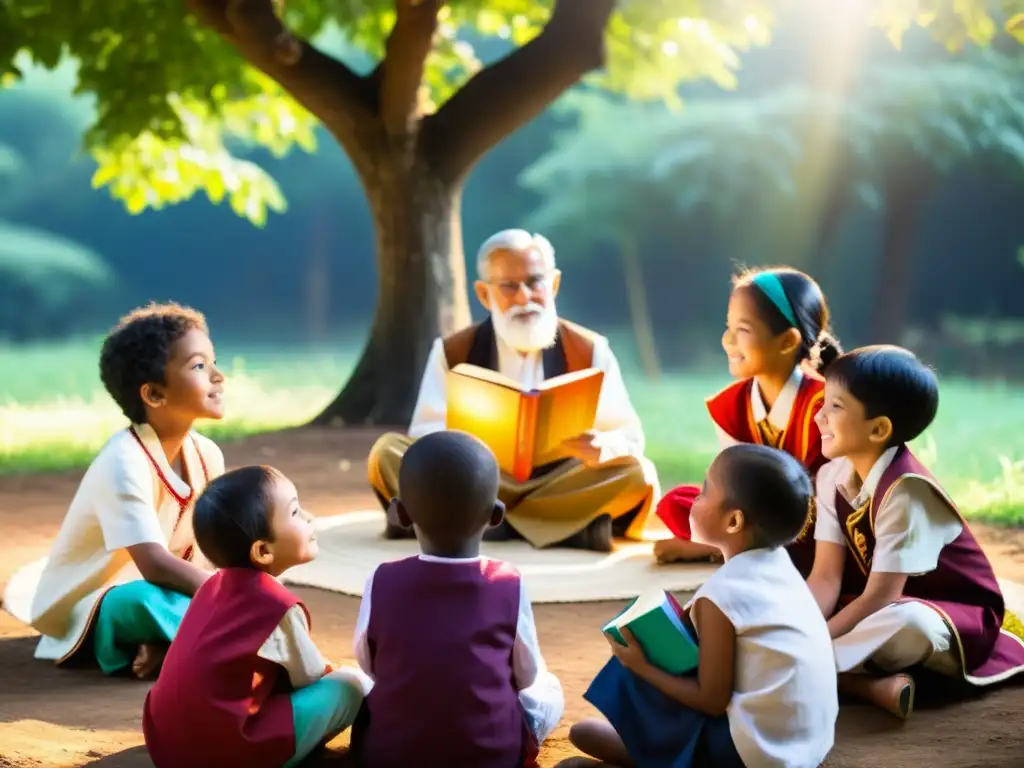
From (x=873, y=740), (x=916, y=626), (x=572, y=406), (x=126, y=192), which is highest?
(x=126, y=192)

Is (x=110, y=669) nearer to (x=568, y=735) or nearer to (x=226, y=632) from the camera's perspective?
(x=226, y=632)

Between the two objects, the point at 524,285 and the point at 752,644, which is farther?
the point at 524,285

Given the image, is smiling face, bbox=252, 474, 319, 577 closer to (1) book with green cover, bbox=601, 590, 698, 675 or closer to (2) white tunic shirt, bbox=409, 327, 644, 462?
(1) book with green cover, bbox=601, 590, 698, 675

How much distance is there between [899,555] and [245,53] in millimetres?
6488

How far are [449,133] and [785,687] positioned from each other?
6976mm

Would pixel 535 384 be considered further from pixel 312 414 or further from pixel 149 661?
pixel 312 414

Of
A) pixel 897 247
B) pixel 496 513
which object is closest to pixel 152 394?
pixel 496 513

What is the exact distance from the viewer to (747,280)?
4.25 metres

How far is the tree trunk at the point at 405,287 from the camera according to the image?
9352 mm

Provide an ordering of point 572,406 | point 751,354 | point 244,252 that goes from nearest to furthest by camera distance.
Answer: point 751,354 → point 572,406 → point 244,252

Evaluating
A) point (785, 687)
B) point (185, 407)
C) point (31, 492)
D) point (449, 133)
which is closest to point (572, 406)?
point (185, 407)

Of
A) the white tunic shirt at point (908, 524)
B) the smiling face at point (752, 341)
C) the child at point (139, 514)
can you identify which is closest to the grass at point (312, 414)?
the smiling face at point (752, 341)

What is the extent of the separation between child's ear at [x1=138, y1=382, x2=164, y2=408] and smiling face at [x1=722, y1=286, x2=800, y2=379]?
1.77m

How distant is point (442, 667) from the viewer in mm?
2834
